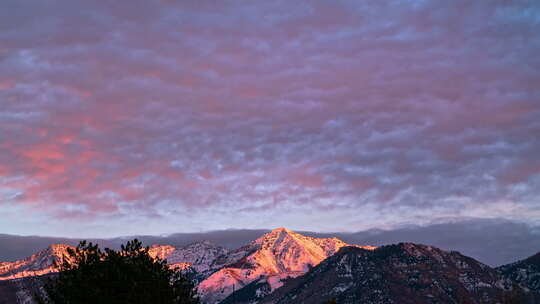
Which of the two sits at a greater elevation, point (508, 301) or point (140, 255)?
point (140, 255)

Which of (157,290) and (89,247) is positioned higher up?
(89,247)

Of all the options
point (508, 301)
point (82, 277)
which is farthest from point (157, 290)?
point (508, 301)

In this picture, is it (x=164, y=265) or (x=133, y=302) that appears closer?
(x=133, y=302)

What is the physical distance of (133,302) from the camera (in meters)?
67.7

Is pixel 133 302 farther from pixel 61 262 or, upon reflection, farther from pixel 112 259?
pixel 61 262

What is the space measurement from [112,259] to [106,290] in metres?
4.81

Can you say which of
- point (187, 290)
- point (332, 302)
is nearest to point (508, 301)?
point (187, 290)

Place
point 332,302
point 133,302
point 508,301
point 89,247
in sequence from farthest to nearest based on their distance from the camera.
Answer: point 508,301, point 89,247, point 133,302, point 332,302

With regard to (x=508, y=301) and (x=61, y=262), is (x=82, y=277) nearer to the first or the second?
(x=61, y=262)

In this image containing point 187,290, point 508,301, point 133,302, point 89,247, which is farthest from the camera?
point 508,301

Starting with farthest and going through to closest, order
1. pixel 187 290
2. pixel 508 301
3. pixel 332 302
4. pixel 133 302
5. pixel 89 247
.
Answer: pixel 508 301 < pixel 187 290 < pixel 89 247 < pixel 133 302 < pixel 332 302

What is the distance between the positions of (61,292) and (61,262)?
5985 millimetres

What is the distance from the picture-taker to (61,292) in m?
69.0

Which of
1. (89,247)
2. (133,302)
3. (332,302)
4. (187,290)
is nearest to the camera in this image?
(332,302)
